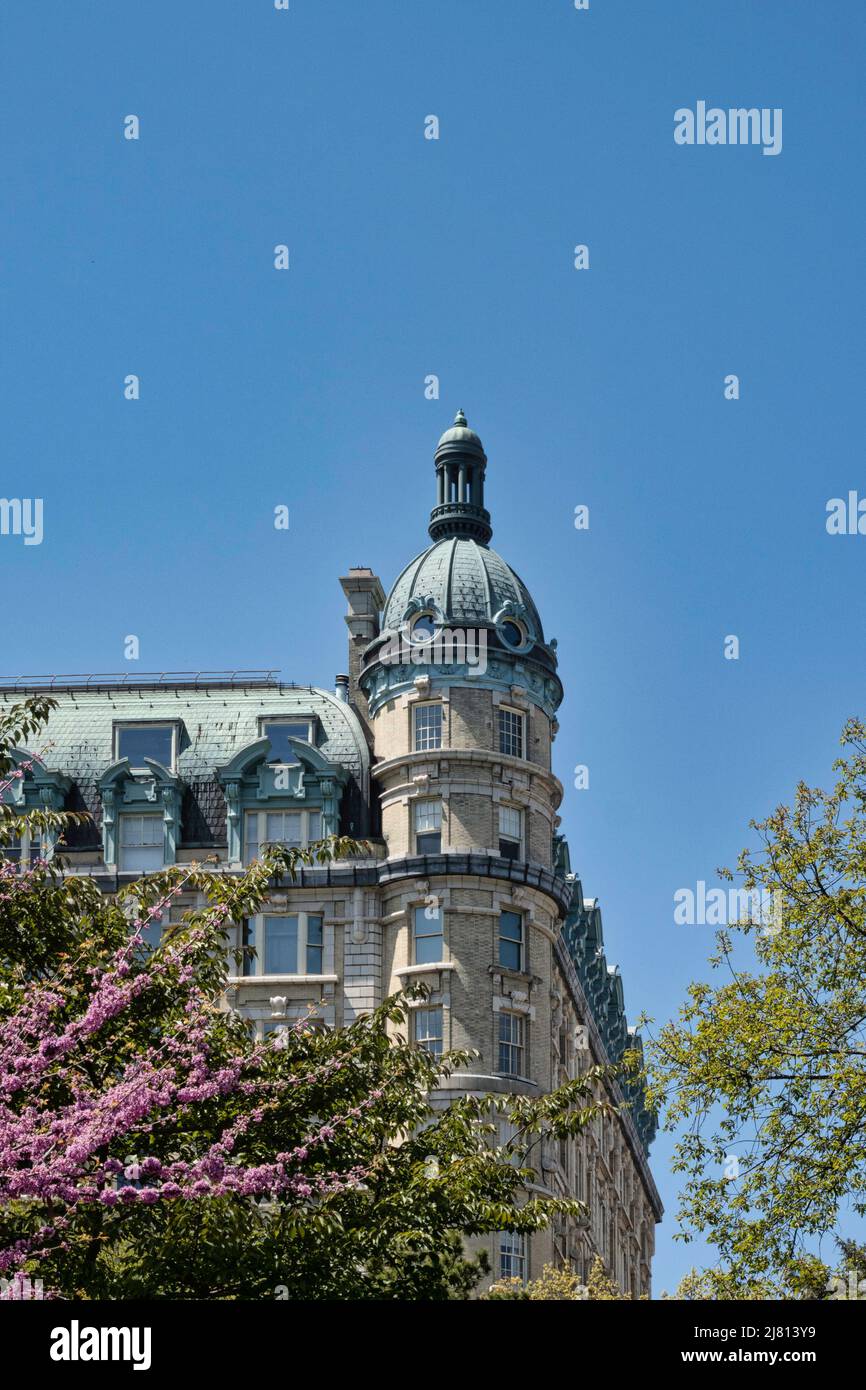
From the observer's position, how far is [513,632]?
66.4 metres

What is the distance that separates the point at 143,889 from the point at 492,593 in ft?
130

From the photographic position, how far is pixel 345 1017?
62.8 metres

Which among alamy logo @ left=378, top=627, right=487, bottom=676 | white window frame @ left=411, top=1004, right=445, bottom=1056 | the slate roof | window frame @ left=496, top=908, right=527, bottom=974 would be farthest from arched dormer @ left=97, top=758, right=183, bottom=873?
window frame @ left=496, top=908, right=527, bottom=974

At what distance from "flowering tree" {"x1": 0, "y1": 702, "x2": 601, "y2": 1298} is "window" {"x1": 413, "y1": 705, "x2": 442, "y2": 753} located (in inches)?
1375

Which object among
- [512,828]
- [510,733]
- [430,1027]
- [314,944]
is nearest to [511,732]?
[510,733]

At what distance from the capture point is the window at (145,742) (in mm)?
68062

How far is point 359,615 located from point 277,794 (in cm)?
792

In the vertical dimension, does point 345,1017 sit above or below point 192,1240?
above
